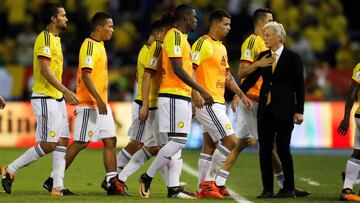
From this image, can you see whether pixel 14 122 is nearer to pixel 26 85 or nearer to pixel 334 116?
pixel 26 85

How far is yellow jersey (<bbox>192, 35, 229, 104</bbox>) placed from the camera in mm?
13320

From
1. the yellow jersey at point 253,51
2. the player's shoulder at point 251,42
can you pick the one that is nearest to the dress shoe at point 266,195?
the yellow jersey at point 253,51

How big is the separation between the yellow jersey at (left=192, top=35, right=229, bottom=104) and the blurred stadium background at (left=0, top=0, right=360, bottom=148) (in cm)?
1067

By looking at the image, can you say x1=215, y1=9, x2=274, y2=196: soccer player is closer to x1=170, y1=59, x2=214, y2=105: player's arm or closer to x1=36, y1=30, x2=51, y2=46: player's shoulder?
x1=170, y1=59, x2=214, y2=105: player's arm

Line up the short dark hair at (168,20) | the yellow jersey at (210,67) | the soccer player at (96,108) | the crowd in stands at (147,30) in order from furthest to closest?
the crowd in stands at (147,30)
the soccer player at (96,108)
the short dark hair at (168,20)
the yellow jersey at (210,67)

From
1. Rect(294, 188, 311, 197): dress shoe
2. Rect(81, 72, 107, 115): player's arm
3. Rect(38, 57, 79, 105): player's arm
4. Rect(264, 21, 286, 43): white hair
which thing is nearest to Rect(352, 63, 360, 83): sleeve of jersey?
Rect(264, 21, 286, 43): white hair

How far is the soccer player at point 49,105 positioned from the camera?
13336 millimetres

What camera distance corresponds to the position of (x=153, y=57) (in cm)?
1328

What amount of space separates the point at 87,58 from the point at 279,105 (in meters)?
2.53

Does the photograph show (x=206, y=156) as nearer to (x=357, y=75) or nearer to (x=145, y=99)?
(x=145, y=99)

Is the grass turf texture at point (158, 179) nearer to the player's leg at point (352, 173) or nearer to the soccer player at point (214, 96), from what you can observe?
the player's leg at point (352, 173)

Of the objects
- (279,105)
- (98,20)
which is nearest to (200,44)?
(279,105)

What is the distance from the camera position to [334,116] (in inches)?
958

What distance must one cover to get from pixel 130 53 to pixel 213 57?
14.8 m
